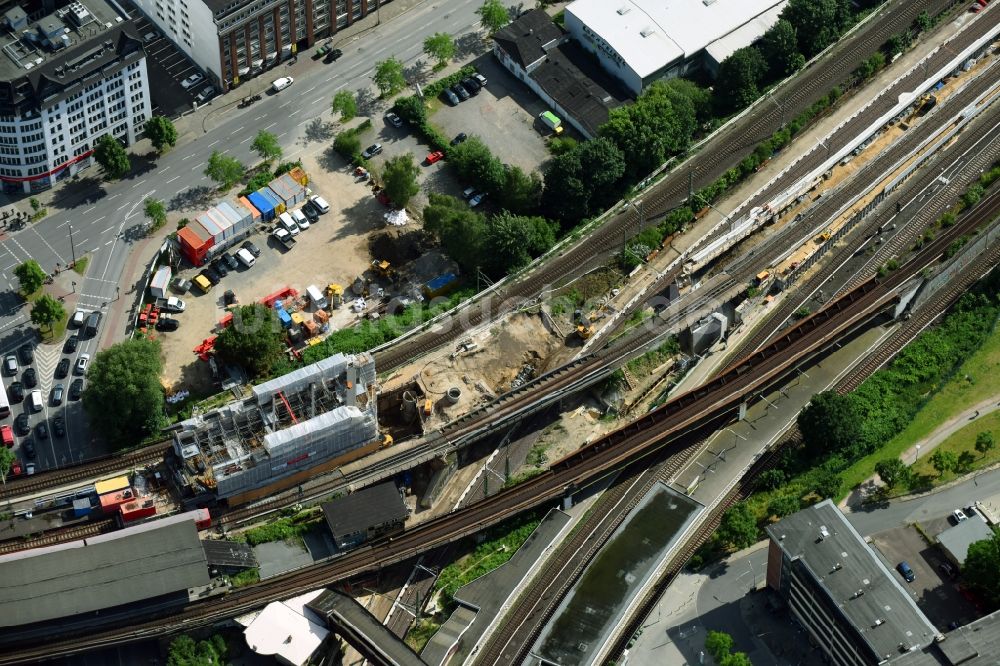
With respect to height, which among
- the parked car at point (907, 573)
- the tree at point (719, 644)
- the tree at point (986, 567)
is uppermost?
the tree at point (719, 644)

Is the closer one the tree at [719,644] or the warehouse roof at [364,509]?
the tree at [719,644]

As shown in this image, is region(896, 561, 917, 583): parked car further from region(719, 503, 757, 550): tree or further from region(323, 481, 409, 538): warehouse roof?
region(323, 481, 409, 538): warehouse roof

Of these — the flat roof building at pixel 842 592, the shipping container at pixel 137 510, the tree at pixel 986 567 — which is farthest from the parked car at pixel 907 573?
the shipping container at pixel 137 510

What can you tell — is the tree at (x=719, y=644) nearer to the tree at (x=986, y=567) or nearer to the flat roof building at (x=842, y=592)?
the flat roof building at (x=842, y=592)

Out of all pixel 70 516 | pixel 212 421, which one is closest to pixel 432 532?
pixel 212 421

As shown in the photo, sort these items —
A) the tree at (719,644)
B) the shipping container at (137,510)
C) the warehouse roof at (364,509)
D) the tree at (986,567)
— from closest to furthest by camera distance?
the tree at (719,644)
the tree at (986,567)
the shipping container at (137,510)
the warehouse roof at (364,509)

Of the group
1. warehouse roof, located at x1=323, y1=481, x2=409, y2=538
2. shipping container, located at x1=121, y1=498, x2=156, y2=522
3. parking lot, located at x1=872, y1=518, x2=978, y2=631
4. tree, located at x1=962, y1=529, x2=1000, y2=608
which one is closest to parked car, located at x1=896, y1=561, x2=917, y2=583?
parking lot, located at x1=872, y1=518, x2=978, y2=631

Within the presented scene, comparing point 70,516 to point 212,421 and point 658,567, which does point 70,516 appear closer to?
point 212,421
